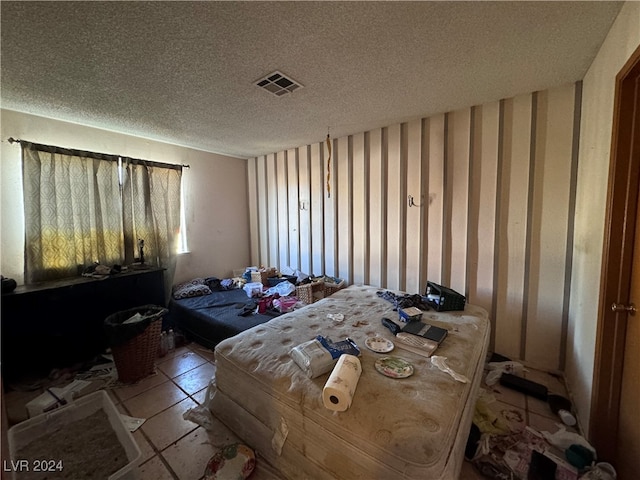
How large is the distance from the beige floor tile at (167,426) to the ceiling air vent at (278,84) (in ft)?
8.12

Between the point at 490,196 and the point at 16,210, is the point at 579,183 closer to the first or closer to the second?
the point at 490,196

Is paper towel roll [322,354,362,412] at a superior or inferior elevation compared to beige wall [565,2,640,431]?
inferior

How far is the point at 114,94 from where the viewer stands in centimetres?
206

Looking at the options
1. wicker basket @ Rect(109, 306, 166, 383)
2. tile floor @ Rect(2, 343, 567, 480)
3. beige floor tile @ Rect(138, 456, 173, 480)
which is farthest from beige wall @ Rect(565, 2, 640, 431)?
wicker basket @ Rect(109, 306, 166, 383)

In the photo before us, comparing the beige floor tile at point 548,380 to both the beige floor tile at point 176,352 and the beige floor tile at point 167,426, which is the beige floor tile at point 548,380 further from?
the beige floor tile at point 176,352

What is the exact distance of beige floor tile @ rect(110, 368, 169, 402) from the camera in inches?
79.7

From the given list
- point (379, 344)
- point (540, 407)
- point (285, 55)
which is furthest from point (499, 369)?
point (285, 55)

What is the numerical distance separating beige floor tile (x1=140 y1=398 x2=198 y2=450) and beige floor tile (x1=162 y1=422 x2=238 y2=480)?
0.06m

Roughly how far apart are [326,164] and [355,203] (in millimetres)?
695

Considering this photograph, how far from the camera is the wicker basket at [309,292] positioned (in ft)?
9.74

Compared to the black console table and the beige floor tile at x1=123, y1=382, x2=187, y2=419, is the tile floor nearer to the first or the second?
the beige floor tile at x1=123, y1=382, x2=187, y2=419

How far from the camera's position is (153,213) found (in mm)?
3178

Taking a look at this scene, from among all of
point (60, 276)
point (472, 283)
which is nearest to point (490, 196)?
point (472, 283)

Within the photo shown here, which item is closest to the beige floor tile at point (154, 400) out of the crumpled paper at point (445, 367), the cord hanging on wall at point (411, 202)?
the crumpled paper at point (445, 367)
